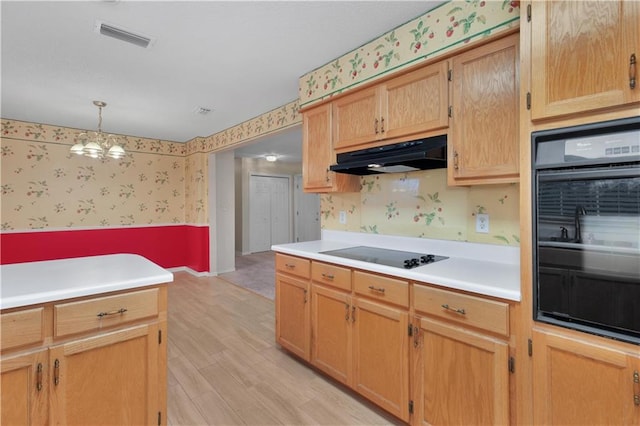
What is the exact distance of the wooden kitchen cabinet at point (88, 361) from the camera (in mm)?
1212

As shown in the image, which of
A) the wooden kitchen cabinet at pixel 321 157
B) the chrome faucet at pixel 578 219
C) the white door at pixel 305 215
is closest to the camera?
the chrome faucet at pixel 578 219

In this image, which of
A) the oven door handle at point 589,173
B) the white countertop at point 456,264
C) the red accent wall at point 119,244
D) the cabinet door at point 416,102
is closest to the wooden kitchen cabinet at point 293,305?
the white countertop at point 456,264

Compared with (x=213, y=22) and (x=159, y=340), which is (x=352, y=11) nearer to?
(x=213, y=22)

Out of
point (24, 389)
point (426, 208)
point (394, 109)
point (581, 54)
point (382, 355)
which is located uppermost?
point (394, 109)

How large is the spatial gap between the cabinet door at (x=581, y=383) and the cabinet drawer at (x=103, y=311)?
176cm

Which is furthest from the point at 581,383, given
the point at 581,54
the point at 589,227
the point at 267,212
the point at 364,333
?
the point at 267,212

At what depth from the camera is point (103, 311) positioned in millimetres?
1373

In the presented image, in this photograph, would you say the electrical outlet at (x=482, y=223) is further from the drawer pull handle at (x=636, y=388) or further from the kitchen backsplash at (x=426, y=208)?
the drawer pull handle at (x=636, y=388)

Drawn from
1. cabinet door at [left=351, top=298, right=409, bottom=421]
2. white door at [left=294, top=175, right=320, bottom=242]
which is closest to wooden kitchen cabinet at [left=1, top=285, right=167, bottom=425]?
cabinet door at [left=351, top=298, right=409, bottom=421]

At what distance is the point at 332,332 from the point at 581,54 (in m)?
1.92

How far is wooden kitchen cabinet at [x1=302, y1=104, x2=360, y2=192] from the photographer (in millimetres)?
2469

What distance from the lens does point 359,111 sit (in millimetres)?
2248

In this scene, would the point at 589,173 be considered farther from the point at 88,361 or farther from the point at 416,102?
the point at 88,361

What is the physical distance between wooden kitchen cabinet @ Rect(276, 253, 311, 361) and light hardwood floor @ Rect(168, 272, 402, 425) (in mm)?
168
